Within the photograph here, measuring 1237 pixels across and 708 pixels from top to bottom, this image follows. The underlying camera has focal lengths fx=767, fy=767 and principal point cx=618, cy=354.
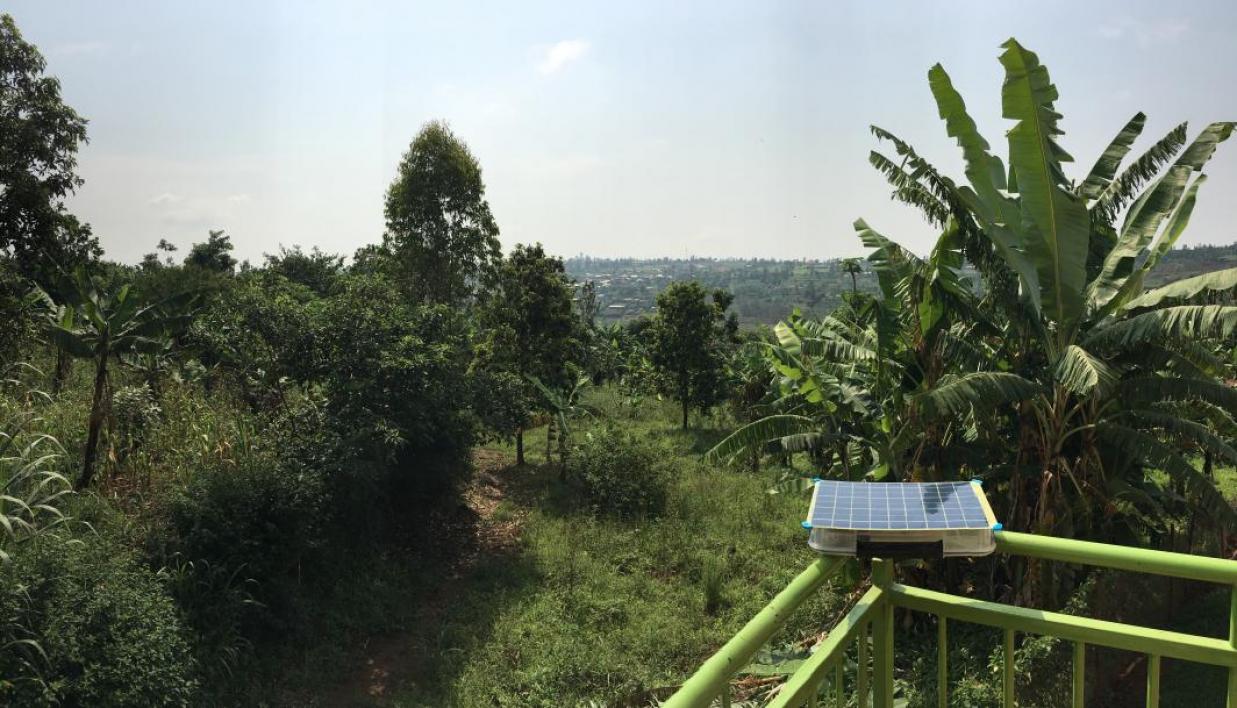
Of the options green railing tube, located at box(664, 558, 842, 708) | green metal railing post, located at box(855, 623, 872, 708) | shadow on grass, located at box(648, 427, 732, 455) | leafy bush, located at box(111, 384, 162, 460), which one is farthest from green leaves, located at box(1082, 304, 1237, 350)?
shadow on grass, located at box(648, 427, 732, 455)

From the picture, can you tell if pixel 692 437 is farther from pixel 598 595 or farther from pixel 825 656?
pixel 825 656

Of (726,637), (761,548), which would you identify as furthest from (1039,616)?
(761,548)

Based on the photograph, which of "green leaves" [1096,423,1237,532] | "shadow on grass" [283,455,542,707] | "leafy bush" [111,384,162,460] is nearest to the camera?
"green leaves" [1096,423,1237,532]

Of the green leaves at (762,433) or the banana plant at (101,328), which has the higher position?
the banana plant at (101,328)

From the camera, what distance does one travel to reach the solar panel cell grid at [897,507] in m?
1.88

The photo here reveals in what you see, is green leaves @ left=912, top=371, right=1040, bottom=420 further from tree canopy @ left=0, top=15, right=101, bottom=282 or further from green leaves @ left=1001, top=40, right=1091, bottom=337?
tree canopy @ left=0, top=15, right=101, bottom=282

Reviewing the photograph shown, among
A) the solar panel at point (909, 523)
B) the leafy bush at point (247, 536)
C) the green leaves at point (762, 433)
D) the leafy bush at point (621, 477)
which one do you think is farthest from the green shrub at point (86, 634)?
the leafy bush at point (621, 477)

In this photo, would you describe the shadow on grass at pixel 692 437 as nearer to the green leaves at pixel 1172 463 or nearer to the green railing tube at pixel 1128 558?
the green leaves at pixel 1172 463

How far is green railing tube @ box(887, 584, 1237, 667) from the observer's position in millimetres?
1809

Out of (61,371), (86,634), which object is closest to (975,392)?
(86,634)

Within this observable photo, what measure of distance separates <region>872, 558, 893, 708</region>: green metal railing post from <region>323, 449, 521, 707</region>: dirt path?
6.45 meters

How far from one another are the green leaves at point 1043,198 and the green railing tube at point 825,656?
4693mm

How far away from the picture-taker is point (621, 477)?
12.2 m

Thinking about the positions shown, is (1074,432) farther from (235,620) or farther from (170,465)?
(170,465)
